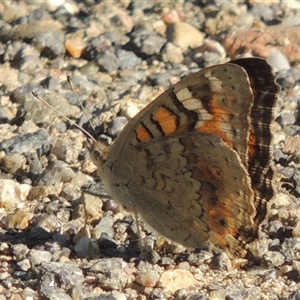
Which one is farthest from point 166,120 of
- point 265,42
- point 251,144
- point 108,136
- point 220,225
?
point 265,42

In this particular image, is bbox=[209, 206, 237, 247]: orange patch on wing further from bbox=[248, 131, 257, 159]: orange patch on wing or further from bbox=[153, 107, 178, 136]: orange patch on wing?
bbox=[153, 107, 178, 136]: orange patch on wing

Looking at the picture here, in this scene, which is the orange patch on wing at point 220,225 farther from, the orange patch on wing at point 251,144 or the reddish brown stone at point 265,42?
the reddish brown stone at point 265,42

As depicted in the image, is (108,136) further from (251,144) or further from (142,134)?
(251,144)

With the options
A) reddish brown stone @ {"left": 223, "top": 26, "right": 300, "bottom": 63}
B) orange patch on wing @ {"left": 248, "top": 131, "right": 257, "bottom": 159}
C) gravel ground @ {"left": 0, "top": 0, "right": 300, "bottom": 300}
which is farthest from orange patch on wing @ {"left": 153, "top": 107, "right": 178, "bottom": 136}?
reddish brown stone @ {"left": 223, "top": 26, "right": 300, "bottom": 63}

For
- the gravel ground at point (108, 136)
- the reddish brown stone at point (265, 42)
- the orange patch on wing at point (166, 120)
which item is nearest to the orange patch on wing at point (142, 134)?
the orange patch on wing at point (166, 120)

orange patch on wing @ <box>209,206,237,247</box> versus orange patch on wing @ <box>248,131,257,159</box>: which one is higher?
orange patch on wing @ <box>248,131,257,159</box>
